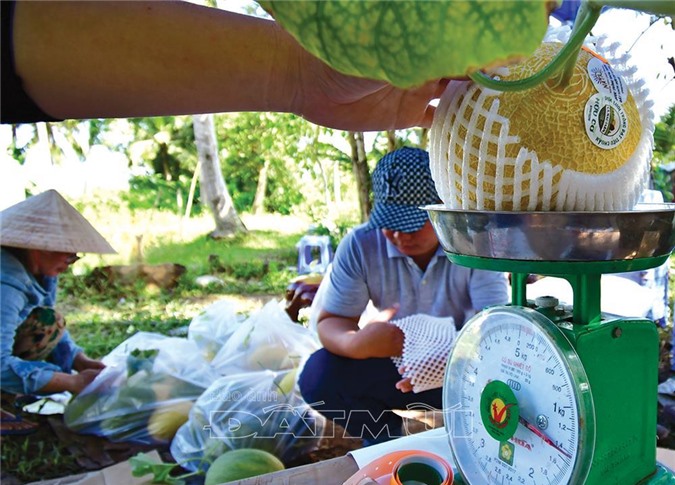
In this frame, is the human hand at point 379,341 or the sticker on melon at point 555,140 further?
the human hand at point 379,341

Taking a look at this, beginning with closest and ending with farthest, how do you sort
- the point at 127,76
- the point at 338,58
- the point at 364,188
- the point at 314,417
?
1. the point at 338,58
2. the point at 127,76
3. the point at 314,417
4. the point at 364,188

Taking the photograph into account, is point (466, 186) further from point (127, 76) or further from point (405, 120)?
point (127, 76)

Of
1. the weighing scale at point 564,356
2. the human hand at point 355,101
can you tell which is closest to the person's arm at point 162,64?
the human hand at point 355,101

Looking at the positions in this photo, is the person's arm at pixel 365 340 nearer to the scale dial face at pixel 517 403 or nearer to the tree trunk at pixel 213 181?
the scale dial face at pixel 517 403

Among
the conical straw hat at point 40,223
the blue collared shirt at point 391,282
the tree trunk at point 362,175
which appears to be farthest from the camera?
the tree trunk at point 362,175

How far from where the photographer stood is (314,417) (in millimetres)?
1894

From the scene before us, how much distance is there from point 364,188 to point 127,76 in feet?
11.7

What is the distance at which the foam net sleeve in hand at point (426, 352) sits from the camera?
1.44 m

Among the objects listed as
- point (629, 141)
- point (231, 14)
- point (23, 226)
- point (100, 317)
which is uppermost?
point (231, 14)

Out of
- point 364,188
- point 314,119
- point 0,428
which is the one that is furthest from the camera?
point 364,188

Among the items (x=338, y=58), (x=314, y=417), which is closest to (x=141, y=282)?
(x=314, y=417)

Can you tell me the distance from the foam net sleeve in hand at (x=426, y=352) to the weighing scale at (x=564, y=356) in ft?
2.43

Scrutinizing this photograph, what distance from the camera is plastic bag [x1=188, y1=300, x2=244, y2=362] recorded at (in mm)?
2359

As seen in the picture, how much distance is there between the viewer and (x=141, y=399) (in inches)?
81.9
